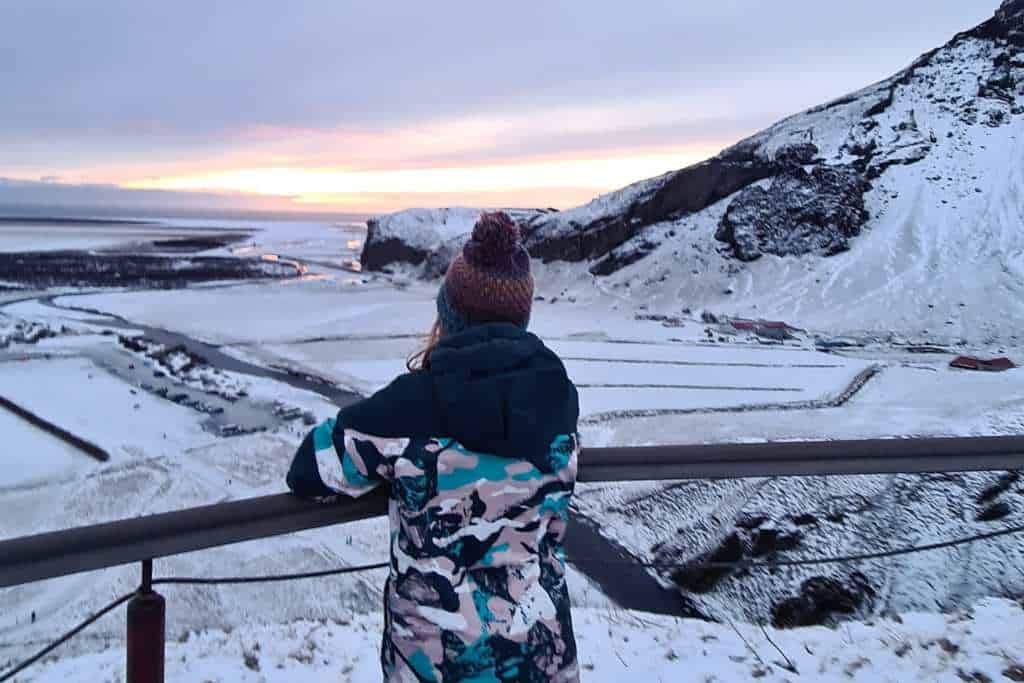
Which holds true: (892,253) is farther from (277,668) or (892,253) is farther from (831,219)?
(277,668)

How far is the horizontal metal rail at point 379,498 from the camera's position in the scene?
1967 millimetres

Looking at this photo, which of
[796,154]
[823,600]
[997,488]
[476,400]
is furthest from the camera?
[796,154]

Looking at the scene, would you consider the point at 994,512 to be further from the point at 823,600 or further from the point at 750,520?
the point at 750,520

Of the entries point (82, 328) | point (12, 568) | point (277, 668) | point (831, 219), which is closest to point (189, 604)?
point (277, 668)

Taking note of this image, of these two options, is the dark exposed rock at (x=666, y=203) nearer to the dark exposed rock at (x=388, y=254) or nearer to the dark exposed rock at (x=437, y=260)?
the dark exposed rock at (x=437, y=260)

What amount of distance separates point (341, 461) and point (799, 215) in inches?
1846

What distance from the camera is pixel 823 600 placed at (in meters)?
5.55

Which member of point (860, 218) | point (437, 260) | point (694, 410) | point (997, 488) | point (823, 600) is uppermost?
point (860, 218)

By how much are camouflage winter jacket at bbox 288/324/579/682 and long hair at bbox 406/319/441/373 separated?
105 millimetres

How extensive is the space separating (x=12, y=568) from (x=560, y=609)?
1241 millimetres

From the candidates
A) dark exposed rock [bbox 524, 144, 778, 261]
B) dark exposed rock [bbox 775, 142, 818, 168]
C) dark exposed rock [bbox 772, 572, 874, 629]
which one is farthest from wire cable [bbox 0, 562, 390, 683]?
dark exposed rock [bbox 775, 142, 818, 168]

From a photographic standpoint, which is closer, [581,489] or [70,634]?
[70,634]

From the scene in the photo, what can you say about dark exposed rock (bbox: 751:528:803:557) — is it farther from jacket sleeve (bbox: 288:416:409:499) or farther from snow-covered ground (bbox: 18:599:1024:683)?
jacket sleeve (bbox: 288:416:409:499)

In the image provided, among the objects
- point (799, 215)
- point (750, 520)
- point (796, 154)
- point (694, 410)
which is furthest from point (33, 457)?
point (796, 154)
